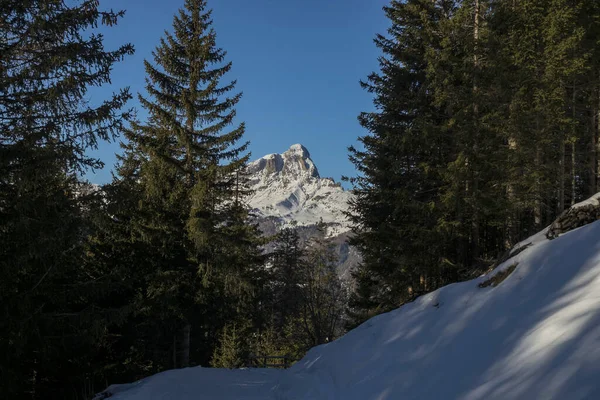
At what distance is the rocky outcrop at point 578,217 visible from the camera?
742 cm

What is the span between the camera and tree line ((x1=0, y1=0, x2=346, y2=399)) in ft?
23.9

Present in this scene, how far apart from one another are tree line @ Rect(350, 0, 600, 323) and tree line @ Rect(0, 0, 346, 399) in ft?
19.6

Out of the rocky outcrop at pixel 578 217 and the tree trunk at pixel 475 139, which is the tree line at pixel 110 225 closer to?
the tree trunk at pixel 475 139

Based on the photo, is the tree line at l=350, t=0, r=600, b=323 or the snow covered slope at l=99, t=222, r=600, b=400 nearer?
the snow covered slope at l=99, t=222, r=600, b=400

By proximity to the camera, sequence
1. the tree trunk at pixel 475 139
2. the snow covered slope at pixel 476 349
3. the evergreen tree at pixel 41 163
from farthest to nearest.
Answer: the tree trunk at pixel 475 139 < the evergreen tree at pixel 41 163 < the snow covered slope at pixel 476 349

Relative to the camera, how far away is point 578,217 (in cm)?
752

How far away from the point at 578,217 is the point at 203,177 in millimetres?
13324

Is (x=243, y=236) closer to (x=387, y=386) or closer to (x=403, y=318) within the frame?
(x=403, y=318)

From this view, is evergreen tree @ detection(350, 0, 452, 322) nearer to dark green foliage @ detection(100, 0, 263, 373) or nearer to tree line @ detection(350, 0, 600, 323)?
tree line @ detection(350, 0, 600, 323)

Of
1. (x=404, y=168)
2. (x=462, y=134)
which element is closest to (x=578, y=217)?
(x=462, y=134)

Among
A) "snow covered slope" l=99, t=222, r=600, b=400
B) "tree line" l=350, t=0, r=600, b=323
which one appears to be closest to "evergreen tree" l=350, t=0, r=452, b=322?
"tree line" l=350, t=0, r=600, b=323

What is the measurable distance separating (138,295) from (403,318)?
10.2 metres

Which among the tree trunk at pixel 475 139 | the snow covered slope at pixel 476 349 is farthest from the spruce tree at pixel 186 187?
the tree trunk at pixel 475 139

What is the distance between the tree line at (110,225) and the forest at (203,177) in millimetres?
54
